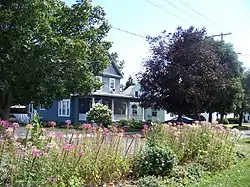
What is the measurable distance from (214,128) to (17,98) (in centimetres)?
724

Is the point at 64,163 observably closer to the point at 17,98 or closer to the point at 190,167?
the point at 190,167

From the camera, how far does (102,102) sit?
35688 mm

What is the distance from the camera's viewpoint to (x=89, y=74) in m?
13.4

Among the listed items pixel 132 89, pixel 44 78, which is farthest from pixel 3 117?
pixel 132 89

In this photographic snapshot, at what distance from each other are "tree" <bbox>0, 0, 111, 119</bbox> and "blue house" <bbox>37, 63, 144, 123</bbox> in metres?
19.3

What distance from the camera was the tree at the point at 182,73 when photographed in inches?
931

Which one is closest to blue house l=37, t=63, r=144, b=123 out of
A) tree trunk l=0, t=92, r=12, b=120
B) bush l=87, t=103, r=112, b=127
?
bush l=87, t=103, r=112, b=127

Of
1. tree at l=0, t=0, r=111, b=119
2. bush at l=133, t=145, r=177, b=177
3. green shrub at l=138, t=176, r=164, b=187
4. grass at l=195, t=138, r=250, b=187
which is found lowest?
grass at l=195, t=138, r=250, b=187

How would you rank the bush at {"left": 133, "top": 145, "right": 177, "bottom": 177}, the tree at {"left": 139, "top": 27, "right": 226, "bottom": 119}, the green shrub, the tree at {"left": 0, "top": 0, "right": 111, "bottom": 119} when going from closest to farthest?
the green shrub
the bush at {"left": 133, "top": 145, "right": 177, "bottom": 177}
the tree at {"left": 0, "top": 0, "right": 111, "bottom": 119}
the tree at {"left": 139, "top": 27, "right": 226, "bottom": 119}

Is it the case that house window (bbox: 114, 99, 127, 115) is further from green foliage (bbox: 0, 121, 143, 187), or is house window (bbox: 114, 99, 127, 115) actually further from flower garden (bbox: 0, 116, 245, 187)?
green foliage (bbox: 0, 121, 143, 187)

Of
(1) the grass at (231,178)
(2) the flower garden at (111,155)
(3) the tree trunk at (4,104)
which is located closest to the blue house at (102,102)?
(3) the tree trunk at (4,104)

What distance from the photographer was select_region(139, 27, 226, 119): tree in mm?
23656

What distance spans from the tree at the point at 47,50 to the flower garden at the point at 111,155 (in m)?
3.69

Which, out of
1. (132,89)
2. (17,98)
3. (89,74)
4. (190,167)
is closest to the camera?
(190,167)
